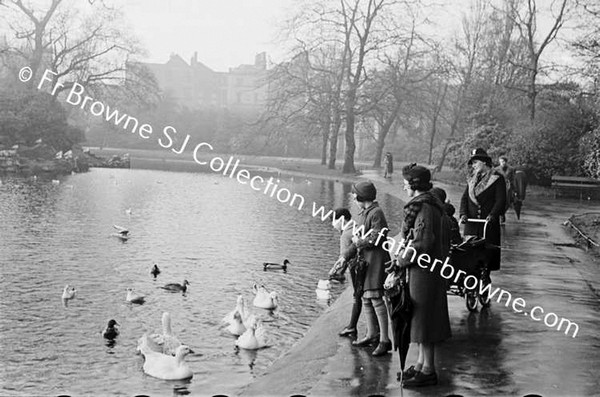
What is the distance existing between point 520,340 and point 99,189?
27.8 metres

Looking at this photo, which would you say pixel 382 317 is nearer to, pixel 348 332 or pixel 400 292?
pixel 348 332

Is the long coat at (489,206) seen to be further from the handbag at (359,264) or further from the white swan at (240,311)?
the white swan at (240,311)

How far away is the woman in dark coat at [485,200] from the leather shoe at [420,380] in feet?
11.6

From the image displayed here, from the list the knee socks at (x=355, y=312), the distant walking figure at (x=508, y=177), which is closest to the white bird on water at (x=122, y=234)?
the distant walking figure at (x=508, y=177)

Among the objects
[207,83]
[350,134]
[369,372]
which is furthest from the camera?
[207,83]

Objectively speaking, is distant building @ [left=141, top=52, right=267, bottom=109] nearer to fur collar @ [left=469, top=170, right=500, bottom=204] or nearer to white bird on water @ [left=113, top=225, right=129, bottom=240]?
white bird on water @ [left=113, top=225, right=129, bottom=240]

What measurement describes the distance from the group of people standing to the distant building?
118182 millimetres

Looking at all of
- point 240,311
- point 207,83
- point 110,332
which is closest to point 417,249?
point 240,311

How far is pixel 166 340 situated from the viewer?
9.88 metres

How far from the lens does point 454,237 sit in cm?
1003

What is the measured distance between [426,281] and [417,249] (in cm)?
31

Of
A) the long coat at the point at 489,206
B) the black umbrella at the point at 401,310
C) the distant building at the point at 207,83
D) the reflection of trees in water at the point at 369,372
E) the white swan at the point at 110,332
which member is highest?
the distant building at the point at 207,83

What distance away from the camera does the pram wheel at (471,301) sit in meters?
10.3

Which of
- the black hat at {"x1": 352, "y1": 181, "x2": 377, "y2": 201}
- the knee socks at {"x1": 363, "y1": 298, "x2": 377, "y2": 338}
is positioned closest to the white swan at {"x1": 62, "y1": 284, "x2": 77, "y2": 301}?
the knee socks at {"x1": 363, "y1": 298, "x2": 377, "y2": 338}
